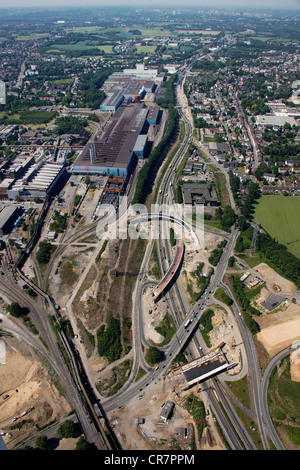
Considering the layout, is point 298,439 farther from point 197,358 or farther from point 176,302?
point 176,302

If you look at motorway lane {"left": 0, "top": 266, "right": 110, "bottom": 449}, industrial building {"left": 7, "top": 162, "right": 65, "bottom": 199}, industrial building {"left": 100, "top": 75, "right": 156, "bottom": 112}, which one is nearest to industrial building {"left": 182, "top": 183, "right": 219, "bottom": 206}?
industrial building {"left": 7, "top": 162, "right": 65, "bottom": 199}

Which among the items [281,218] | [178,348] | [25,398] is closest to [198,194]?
[281,218]

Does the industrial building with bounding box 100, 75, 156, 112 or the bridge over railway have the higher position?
the industrial building with bounding box 100, 75, 156, 112

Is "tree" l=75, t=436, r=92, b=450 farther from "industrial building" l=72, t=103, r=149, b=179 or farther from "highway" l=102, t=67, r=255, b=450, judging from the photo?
"industrial building" l=72, t=103, r=149, b=179

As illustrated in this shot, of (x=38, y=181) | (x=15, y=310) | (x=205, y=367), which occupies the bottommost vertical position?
(x=205, y=367)

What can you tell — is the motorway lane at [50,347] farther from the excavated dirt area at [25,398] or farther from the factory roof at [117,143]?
the factory roof at [117,143]

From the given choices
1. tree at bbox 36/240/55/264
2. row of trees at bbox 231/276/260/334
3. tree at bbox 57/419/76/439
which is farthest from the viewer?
tree at bbox 36/240/55/264

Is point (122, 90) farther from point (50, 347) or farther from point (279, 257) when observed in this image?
point (50, 347)
